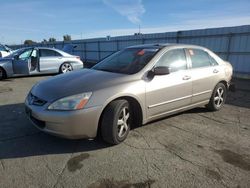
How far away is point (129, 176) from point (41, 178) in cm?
106

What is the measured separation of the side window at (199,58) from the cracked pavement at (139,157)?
1220 mm

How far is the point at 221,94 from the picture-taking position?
18.0 feet

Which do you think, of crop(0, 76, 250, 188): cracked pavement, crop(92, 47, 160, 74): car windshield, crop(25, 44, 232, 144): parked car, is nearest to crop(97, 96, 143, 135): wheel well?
crop(25, 44, 232, 144): parked car

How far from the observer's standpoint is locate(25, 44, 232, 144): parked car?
3.18 m

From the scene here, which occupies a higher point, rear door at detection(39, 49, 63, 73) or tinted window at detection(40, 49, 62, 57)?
tinted window at detection(40, 49, 62, 57)

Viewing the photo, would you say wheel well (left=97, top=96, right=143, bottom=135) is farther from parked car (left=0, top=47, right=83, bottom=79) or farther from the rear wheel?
the rear wheel

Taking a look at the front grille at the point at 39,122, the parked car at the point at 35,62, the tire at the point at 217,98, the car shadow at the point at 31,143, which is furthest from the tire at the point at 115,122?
the parked car at the point at 35,62

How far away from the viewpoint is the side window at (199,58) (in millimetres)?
4723

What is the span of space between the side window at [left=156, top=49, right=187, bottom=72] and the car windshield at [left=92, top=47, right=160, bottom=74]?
20 cm

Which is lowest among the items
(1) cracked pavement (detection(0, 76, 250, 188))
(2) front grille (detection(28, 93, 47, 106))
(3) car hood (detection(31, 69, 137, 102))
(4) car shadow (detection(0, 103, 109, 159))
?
(1) cracked pavement (detection(0, 76, 250, 188))

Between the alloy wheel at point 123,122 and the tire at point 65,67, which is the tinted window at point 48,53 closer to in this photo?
the tire at point 65,67

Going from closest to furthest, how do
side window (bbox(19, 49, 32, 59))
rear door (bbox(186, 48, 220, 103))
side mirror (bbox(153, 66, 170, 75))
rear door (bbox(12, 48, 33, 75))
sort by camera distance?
side mirror (bbox(153, 66, 170, 75)) < rear door (bbox(186, 48, 220, 103)) < rear door (bbox(12, 48, 33, 75)) < side window (bbox(19, 49, 32, 59))

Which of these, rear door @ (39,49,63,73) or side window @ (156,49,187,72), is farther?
rear door @ (39,49,63,73)

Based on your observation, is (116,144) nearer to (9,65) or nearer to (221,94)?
(221,94)
